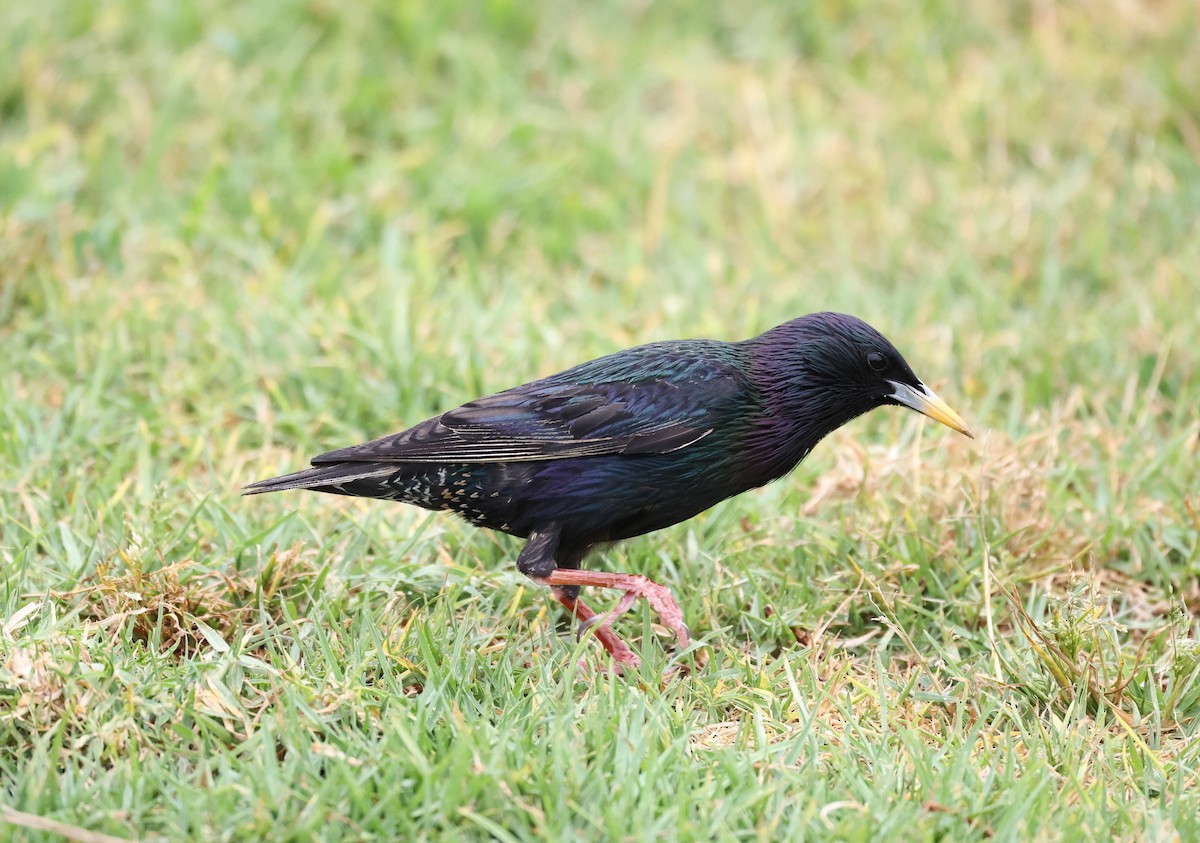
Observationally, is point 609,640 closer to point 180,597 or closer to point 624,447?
point 624,447

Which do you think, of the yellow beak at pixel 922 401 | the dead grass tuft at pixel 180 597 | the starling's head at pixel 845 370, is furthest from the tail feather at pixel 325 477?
the yellow beak at pixel 922 401

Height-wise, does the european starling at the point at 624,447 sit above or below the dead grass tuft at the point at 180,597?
above

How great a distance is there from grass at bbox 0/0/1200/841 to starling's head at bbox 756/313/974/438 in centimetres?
Result: 45

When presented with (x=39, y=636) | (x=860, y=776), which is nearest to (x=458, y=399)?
(x=39, y=636)

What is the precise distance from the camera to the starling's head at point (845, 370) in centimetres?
417

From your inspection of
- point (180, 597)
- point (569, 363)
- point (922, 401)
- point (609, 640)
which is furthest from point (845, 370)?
point (180, 597)

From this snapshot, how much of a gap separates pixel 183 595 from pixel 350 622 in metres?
0.47

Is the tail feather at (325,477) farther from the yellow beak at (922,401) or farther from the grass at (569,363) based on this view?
the yellow beak at (922,401)

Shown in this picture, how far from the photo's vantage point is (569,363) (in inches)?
224

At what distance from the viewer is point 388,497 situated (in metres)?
4.21

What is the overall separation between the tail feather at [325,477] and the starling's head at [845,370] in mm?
1239

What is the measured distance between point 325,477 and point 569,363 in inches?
70.1

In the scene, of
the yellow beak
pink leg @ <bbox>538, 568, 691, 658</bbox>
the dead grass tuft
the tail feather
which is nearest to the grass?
the dead grass tuft

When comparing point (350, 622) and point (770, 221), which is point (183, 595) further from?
point (770, 221)
